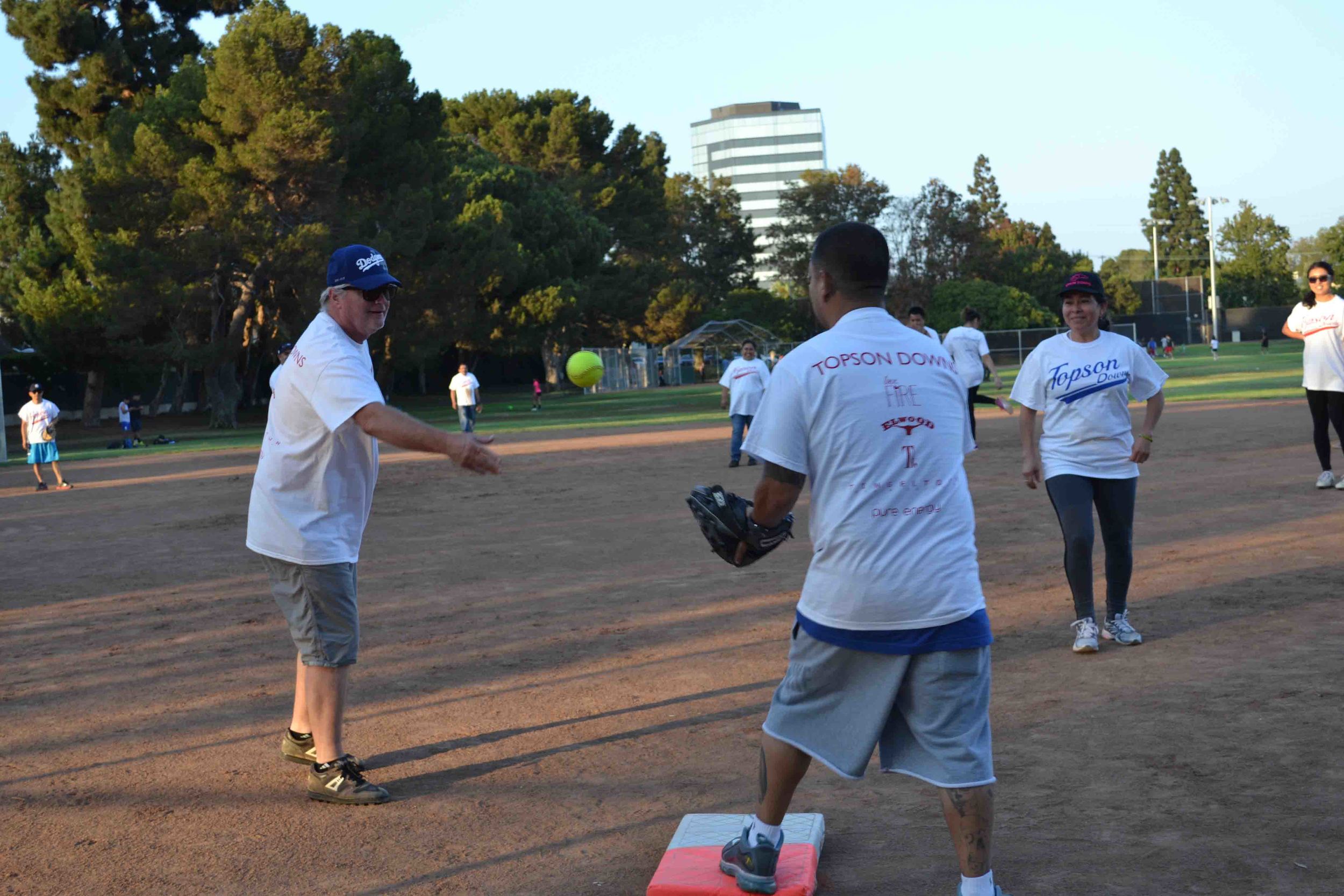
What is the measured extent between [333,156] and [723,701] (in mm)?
35231

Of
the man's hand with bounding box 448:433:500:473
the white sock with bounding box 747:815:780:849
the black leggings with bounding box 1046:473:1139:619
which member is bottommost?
the white sock with bounding box 747:815:780:849

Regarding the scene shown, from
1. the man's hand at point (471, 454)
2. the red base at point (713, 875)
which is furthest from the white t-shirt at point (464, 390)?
the red base at point (713, 875)

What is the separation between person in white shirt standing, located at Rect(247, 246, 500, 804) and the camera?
492 cm

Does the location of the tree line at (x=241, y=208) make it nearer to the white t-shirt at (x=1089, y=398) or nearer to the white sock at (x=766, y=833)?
the white t-shirt at (x=1089, y=398)

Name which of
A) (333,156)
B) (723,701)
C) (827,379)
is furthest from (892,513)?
(333,156)

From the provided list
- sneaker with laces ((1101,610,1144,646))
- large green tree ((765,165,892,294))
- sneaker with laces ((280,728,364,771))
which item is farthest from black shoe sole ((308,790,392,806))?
large green tree ((765,165,892,294))

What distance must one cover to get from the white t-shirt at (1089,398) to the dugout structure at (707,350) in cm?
6038

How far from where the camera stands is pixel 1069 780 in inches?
192

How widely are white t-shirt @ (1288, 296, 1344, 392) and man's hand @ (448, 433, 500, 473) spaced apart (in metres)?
9.74

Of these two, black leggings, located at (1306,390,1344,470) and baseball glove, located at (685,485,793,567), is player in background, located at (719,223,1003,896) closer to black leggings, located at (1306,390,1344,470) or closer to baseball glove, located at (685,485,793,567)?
baseball glove, located at (685,485,793,567)

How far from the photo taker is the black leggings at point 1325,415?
11.9m

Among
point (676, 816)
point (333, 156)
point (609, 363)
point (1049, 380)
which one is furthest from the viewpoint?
point (609, 363)

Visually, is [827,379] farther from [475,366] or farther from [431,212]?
[475,366]

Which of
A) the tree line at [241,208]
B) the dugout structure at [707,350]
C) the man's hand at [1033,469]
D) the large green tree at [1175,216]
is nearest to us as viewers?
the man's hand at [1033,469]
